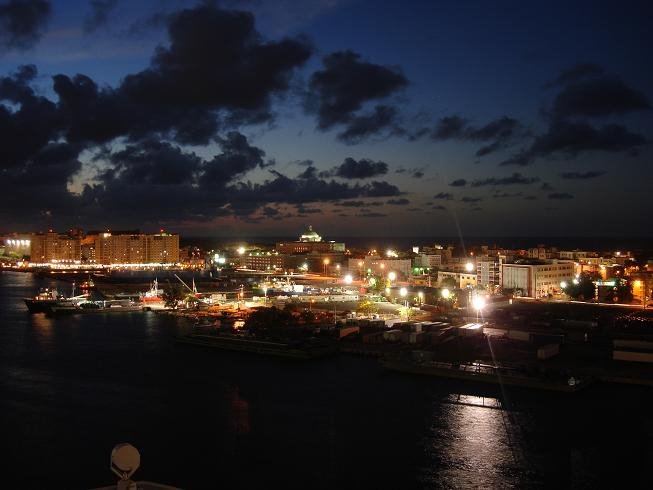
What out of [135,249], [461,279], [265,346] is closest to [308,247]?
[135,249]

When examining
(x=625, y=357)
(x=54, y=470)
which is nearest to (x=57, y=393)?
(x=54, y=470)

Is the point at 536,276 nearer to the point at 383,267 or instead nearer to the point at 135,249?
the point at 383,267

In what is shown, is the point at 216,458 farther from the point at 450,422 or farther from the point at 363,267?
the point at 363,267

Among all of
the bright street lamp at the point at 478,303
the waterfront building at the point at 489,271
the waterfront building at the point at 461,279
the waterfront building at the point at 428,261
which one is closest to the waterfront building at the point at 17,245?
the waterfront building at the point at 428,261

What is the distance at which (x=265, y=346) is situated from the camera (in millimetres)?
8469

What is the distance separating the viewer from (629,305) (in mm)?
12297

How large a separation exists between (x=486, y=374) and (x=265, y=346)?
3124 millimetres

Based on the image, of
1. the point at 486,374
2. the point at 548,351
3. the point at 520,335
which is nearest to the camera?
the point at 486,374

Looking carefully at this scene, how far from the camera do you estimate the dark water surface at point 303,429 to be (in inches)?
164

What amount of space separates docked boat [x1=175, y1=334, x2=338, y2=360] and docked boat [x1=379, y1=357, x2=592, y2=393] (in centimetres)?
108

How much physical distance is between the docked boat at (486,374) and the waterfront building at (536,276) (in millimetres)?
7638

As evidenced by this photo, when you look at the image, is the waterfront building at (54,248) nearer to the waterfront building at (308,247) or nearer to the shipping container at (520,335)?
the waterfront building at (308,247)

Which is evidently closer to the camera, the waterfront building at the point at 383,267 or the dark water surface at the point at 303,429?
the dark water surface at the point at 303,429

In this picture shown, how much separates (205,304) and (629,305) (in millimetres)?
8489
